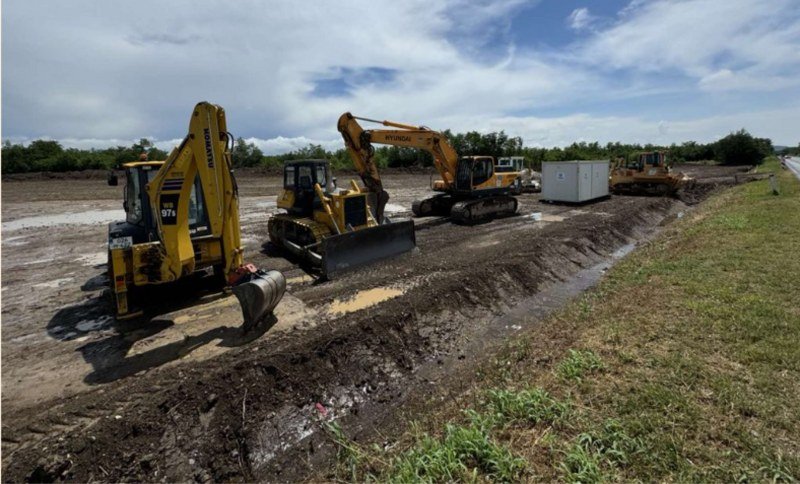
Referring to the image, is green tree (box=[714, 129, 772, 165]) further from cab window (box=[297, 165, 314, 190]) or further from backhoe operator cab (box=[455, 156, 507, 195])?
cab window (box=[297, 165, 314, 190])

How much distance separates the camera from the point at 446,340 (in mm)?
6641

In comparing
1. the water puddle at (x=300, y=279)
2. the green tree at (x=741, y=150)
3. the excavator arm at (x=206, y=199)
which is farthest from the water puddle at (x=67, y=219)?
the green tree at (x=741, y=150)

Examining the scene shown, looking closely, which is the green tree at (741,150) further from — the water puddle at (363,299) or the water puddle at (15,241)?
the water puddle at (15,241)

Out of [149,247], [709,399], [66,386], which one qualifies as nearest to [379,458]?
[709,399]

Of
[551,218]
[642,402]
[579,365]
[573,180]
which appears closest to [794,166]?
[573,180]

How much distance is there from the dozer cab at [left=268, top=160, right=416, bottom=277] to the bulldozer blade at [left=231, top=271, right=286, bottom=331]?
2.57 metres

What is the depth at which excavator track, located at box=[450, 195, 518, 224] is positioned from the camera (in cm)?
1523

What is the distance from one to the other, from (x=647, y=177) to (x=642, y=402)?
79.6 ft

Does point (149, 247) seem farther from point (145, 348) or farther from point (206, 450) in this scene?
point (206, 450)

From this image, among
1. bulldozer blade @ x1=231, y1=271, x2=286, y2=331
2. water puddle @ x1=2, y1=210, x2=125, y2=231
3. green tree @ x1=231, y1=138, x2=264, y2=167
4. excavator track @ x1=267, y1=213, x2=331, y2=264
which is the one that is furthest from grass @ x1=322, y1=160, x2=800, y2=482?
green tree @ x1=231, y1=138, x2=264, y2=167

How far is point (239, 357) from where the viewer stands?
533 cm

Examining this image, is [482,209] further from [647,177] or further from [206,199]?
[647,177]

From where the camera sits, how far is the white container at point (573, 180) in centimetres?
2081

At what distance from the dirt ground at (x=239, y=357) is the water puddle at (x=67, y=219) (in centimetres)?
544
